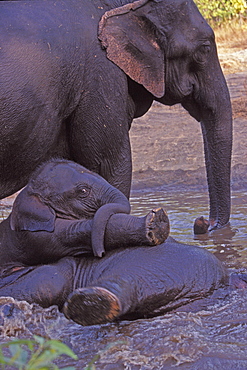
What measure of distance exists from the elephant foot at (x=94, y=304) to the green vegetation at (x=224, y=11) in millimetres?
11494

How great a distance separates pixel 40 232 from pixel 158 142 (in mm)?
5053

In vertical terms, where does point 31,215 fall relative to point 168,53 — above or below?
below

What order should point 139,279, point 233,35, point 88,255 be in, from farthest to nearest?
point 233,35 → point 88,255 → point 139,279

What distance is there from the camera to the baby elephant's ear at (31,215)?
3.32m

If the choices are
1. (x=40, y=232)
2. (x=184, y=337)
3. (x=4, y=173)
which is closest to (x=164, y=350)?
(x=184, y=337)

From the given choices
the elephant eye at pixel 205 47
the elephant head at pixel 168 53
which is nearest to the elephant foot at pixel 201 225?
the elephant head at pixel 168 53

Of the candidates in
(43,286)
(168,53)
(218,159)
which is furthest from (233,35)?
(43,286)

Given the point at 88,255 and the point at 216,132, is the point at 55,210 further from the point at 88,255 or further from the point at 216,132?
the point at 216,132

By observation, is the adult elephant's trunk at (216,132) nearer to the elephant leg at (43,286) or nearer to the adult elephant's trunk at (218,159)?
the adult elephant's trunk at (218,159)

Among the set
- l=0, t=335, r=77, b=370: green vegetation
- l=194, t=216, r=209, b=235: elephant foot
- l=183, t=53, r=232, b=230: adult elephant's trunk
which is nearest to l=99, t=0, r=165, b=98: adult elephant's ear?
l=183, t=53, r=232, b=230: adult elephant's trunk

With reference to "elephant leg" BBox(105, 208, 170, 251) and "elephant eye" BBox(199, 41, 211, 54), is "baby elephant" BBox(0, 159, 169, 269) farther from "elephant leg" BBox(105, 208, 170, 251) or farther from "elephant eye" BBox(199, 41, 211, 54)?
"elephant eye" BBox(199, 41, 211, 54)

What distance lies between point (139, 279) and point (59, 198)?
668mm

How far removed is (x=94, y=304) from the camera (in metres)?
2.58

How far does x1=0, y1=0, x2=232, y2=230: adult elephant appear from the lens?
3594 mm
